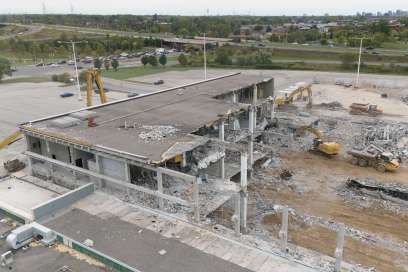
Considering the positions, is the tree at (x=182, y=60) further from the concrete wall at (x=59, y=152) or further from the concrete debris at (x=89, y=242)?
the concrete debris at (x=89, y=242)

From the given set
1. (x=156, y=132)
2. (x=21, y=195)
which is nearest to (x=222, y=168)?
(x=156, y=132)

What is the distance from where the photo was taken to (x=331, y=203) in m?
25.4

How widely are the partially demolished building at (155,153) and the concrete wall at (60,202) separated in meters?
1.07

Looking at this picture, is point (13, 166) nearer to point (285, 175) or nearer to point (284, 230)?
point (285, 175)

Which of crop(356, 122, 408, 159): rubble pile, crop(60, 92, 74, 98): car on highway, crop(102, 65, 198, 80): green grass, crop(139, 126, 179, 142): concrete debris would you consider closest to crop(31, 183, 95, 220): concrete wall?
crop(139, 126, 179, 142): concrete debris

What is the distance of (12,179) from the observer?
2722 cm

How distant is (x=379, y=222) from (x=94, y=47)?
95.4 m

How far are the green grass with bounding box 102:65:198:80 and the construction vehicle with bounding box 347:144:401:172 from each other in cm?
4962

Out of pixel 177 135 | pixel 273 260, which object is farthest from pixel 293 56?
pixel 273 260

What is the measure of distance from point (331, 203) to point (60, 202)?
17613 mm

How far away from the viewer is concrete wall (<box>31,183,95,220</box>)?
66.8ft

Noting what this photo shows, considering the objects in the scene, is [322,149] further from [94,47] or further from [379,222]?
[94,47]

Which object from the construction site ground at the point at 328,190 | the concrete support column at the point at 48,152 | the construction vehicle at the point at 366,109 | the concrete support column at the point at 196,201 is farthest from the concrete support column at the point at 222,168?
the construction vehicle at the point at 366,109

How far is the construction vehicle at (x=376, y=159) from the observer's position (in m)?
29.7
